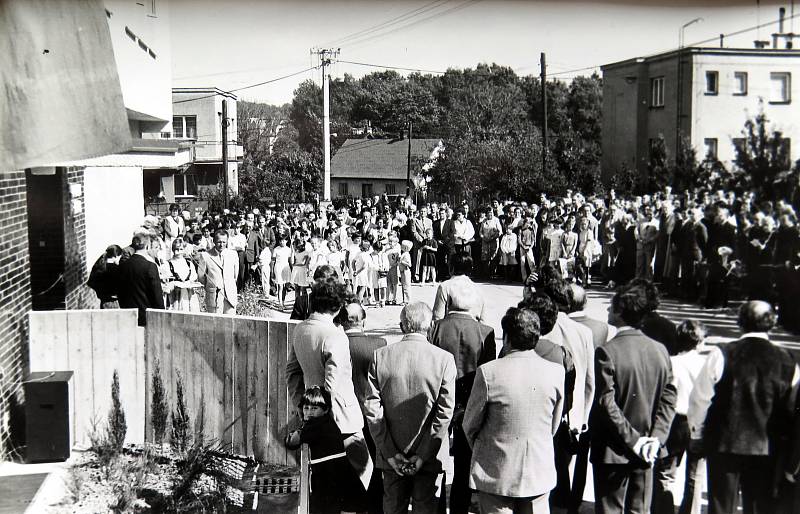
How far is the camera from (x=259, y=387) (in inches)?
261

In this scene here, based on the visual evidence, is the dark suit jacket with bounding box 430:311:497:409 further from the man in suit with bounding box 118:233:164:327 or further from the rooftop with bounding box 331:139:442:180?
the rooftop with bounding box 331:139:442:180

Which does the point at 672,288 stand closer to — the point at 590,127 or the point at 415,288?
the point at 415,288

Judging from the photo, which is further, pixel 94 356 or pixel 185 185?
pixel 185 185

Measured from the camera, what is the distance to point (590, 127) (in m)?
50.0

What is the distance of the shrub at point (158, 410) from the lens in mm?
6953

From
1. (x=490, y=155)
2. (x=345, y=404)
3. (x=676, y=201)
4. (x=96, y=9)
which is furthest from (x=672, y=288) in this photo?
Result: (x=490, y=155)

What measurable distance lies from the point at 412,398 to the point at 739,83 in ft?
16.3

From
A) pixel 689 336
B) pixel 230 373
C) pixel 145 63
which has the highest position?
pixel 145 63

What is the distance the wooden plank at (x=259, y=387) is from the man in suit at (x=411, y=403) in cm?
226

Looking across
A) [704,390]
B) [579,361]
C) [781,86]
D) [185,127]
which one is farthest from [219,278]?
[185,127]

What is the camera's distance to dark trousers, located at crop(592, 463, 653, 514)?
4.50 meters

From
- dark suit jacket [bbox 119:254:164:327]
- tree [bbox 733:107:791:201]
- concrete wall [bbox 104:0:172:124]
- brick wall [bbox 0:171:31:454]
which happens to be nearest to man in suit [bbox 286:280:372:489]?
brick wall [bbox 0:171:31:454]

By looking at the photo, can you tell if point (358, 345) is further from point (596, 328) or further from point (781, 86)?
point (781, 86)

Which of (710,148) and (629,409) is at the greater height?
(710,148)
